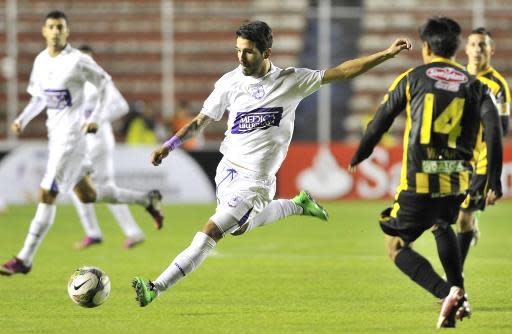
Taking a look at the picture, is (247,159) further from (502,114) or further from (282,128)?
(502,114)

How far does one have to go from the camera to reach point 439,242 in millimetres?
6781

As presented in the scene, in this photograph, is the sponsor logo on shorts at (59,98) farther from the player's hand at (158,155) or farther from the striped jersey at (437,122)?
the striped jersey at (437,122)

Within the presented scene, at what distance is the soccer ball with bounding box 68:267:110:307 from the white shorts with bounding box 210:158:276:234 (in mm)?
904

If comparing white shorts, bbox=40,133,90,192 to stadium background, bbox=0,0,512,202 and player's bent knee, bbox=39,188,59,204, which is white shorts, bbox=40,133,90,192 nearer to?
player's bent knee, bbox=39,188,59,204

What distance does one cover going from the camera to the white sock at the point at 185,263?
7160mm

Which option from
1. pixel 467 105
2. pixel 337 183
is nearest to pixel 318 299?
pixel 467 105

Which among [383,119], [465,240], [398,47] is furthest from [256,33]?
[465,240]

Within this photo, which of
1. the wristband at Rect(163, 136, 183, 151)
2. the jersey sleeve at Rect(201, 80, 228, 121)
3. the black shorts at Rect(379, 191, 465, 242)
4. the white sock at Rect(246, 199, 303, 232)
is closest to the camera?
the black shorts at Rect(379, 191, 465, 242)

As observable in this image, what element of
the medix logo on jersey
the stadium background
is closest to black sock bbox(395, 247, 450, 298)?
the medix logo on jersey

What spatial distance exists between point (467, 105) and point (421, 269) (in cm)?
100

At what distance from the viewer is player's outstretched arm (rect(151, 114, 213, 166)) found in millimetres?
7195

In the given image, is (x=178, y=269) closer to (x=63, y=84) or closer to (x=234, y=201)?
(x=234, y=201)

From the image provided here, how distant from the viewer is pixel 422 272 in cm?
678

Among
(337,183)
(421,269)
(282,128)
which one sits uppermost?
(282,128)
